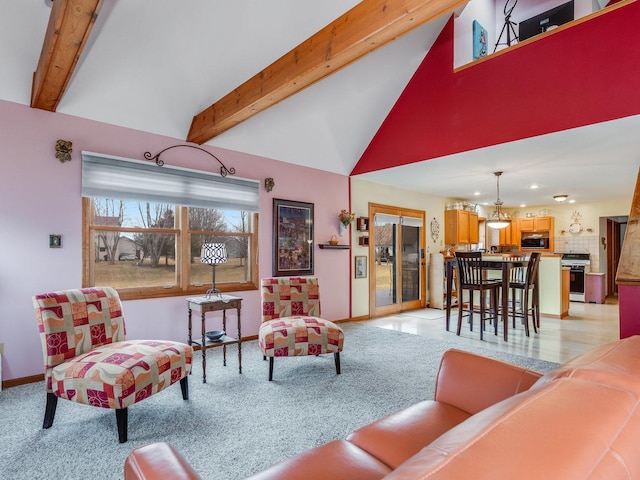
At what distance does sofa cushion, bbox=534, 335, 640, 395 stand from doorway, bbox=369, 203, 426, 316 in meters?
5.26

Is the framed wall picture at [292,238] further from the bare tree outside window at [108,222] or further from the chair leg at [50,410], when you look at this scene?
the chair leg at [50,410]

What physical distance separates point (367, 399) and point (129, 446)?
1.62 meters

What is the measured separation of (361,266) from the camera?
602cm

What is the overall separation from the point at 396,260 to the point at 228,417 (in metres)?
4.79

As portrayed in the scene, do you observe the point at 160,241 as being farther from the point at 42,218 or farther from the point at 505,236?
the point at 505,236

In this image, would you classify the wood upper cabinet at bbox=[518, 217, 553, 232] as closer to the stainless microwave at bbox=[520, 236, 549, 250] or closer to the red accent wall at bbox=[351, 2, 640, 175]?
the stainless microwave at bbox=[520, 236, 549, 250]

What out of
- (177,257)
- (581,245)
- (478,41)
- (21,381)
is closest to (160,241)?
(177,257)

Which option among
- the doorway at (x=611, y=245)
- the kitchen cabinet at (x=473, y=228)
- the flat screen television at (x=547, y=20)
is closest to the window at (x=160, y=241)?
the flat screen television at (x=547, y=20)

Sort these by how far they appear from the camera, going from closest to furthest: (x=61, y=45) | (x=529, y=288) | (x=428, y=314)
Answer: (x=61, y=45)
(x=529, y=288)
(x=428, y=314)

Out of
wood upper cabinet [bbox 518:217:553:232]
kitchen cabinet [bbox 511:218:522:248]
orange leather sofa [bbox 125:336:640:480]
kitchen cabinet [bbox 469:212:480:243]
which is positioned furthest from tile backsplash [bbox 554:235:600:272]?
orange leather sofa [bbox 125:336:640:480]

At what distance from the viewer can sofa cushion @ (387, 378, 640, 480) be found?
515mm

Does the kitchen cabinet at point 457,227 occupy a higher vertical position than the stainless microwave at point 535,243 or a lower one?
higher

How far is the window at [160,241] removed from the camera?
11.9 feet

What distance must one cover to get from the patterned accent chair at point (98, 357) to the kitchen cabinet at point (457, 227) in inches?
251
